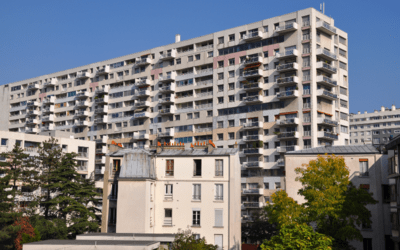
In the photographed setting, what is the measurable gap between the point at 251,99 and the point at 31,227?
180 feet

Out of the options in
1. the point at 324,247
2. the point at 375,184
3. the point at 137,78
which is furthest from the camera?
the point at 137,78

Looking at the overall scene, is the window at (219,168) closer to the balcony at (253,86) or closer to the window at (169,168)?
the window at (169,168)

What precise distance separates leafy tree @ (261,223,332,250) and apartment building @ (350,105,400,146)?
159 metres

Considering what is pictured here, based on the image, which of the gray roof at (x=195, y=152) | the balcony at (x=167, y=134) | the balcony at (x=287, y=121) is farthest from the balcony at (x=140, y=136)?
the gray roof at (x=195, y=152)

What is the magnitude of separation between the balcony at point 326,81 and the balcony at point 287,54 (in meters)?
6.87

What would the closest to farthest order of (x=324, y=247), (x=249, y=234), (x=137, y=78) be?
(x=324, y=247) → (x=249, y=234) → (x=137, y=78)

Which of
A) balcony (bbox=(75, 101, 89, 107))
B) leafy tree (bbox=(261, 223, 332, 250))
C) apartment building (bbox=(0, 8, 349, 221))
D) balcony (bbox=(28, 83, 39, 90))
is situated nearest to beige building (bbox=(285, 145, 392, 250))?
leafy tree (bbox=(261, 223, 332, 250))

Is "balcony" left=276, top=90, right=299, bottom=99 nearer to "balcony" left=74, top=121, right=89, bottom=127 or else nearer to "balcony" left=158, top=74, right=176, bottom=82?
Result: "balcony" left=158, top=74, right=176, bottom=82

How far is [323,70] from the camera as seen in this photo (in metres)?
91.7

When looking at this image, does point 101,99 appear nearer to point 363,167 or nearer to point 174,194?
point 174,194

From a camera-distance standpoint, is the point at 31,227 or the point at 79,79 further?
the point at 79,79

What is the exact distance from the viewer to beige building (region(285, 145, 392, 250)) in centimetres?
5078

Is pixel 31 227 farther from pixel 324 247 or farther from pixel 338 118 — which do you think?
pixel 338 118

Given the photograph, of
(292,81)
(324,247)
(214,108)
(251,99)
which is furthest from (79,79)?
(324,247)
